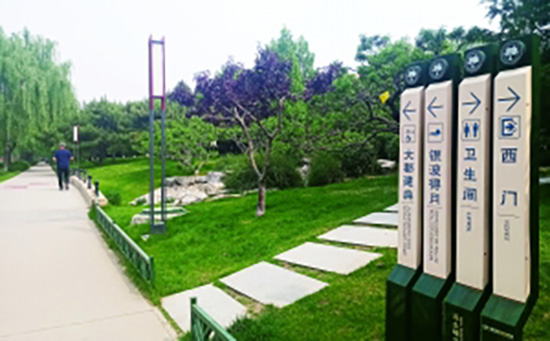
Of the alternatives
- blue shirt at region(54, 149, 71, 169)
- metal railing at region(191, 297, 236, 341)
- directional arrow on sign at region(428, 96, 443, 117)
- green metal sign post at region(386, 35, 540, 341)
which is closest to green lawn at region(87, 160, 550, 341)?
metal railing at region(191, 297, 236, 341)

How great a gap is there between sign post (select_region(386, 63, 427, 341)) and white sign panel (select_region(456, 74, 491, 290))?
0.94 feet

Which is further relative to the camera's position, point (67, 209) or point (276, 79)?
point (67, 209)

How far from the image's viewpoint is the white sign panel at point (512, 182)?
6.95ft

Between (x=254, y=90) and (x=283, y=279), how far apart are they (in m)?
4.25

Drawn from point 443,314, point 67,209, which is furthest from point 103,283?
point 67,209

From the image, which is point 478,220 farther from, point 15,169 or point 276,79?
point 15,169

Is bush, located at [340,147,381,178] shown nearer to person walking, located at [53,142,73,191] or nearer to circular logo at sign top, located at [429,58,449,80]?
person walking, located at [53,142,73,191]

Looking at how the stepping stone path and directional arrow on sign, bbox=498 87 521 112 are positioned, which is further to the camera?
the stepping stone path

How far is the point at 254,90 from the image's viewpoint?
26.6 feet

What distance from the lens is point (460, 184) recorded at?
244 centimetres

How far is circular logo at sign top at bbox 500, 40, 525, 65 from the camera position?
2164 millimetres

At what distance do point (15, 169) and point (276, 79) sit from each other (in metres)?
34.4

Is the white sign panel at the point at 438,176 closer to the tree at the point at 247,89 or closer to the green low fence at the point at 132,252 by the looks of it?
the green low fence at the point at 132,252

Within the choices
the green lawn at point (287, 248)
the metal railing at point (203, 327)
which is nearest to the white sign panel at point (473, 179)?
the green lawn at point (287, 248)
